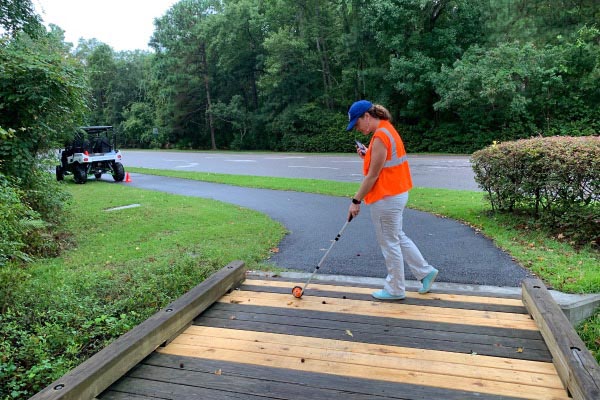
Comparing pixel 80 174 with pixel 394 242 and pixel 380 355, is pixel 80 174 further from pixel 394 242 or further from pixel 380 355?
pixel 380 355

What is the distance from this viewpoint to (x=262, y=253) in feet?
21.3

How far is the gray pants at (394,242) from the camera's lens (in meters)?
3.97

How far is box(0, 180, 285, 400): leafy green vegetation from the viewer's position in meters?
3.31

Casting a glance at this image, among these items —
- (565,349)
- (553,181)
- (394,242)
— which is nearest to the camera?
(565,349)

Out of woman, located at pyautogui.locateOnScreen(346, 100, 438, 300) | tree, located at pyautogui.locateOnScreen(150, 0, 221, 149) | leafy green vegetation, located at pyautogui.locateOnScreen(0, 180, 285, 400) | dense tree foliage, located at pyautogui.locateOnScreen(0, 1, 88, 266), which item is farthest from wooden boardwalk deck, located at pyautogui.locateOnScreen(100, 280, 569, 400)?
tree, located at pyautogui.locateOnScreen(150, 0, 221, 149)

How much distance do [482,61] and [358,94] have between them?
1111 cm

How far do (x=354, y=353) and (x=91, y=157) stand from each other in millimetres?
16850

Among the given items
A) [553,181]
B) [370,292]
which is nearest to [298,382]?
[370,292]

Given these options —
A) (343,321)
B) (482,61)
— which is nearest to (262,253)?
(343,321)

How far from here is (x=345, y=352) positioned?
127 inches

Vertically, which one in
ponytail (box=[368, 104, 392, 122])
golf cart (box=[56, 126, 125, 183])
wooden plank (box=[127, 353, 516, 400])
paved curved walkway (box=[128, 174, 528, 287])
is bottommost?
paved curved walkway (box=[128, 174, 528, 287])

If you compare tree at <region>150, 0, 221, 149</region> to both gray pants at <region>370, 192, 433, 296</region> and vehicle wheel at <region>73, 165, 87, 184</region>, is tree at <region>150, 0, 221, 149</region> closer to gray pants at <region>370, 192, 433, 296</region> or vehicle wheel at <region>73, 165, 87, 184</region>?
vehicle wheel at <region>73, 165, 87, 184</region>

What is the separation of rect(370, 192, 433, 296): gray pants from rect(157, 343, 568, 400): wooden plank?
1.26 metres

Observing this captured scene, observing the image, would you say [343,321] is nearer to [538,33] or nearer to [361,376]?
[361,376]
